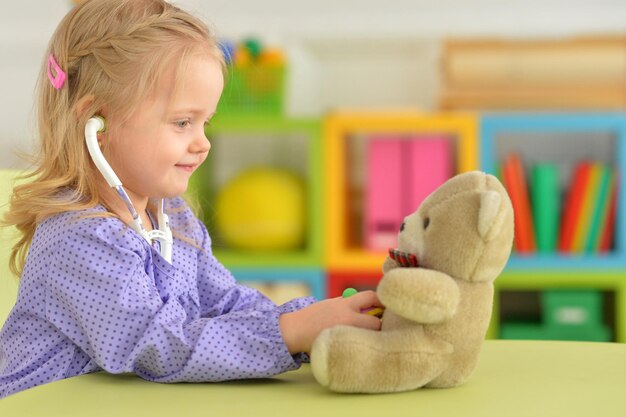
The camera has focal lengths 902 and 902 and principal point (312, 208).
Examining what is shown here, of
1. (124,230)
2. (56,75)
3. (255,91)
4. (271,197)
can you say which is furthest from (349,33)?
(124,230)

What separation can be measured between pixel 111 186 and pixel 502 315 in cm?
193

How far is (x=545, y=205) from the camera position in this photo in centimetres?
254

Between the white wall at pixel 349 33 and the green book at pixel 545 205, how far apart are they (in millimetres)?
454

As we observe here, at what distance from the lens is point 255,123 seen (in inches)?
102

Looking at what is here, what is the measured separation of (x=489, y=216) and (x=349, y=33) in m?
2.11

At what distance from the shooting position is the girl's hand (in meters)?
0.83

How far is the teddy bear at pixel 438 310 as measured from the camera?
75 cm

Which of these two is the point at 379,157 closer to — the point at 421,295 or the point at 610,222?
the point at 610,222

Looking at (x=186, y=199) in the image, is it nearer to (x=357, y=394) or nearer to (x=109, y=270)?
(x=109, y=270)

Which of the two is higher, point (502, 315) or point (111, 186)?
point (111, 186)

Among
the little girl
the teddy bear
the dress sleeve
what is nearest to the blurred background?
the little girl

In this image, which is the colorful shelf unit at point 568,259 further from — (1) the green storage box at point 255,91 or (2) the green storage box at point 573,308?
(1) the green storage box at point 255,91

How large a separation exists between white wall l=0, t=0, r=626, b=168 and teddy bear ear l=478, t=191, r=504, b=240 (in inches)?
80.9

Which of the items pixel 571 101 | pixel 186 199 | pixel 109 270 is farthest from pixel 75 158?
pixel 571 101
